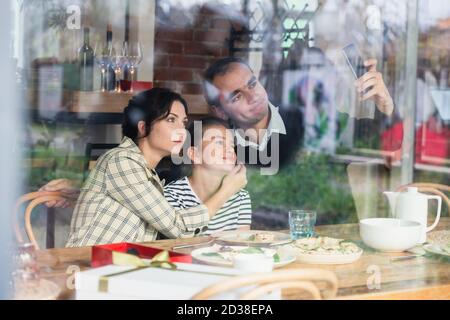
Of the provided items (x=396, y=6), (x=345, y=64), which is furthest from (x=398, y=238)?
(x=396, y=6)

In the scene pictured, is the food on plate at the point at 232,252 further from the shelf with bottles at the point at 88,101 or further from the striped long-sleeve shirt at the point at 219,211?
the striped long-sleeve shirt at the point at 219,211

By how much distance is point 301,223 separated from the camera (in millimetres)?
2684

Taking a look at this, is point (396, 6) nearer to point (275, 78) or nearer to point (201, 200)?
point (275, 78)

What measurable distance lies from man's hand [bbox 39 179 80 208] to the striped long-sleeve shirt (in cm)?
40

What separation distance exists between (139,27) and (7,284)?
5.91ft

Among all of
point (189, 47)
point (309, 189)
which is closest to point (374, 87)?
point (309, 189)

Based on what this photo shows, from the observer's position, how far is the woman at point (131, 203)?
2.88 metres

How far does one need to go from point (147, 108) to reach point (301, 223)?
0.97 meters

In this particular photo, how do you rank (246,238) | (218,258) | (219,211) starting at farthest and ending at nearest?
(219,211)
(246,238)
(218,258)

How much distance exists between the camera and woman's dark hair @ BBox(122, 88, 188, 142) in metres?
3.30

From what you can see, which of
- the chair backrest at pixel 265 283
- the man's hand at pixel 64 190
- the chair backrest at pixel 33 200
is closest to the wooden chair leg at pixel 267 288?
the chair backrest at pixel 265 283

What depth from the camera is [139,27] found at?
11.2 feet

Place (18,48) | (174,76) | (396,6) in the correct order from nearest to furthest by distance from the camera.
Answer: (18,48) → (174,76) → (396,6)

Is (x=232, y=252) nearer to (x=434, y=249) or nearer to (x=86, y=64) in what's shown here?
(x=434, y=249)
